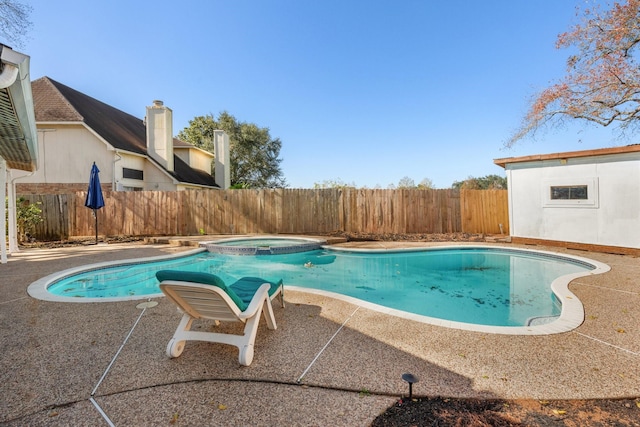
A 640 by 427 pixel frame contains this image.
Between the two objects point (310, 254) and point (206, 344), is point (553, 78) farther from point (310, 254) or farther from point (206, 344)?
point (206, 344)

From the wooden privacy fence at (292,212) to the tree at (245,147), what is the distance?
13710 mm

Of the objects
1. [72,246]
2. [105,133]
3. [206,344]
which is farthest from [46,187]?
[206,344]

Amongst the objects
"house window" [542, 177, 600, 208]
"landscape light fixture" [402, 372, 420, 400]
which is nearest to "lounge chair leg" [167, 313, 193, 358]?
"landscape light fixture" [402, 372, 420, 400]

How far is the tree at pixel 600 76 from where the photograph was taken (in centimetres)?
1135

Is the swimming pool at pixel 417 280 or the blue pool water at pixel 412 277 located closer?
the swimming pool at pixel 417 280

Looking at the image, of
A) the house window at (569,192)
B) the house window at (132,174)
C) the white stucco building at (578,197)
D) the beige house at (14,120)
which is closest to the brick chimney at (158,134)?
the house window at (132,174)

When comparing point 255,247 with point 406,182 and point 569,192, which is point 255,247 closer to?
point 569,192

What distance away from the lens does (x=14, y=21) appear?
370 inches

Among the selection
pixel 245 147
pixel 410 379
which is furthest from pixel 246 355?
pixel 245 147

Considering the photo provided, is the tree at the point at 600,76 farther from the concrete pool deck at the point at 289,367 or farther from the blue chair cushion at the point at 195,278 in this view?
the blue chair cushion at the point at 195,278

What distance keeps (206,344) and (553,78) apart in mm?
16567

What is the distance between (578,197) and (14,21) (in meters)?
17.1

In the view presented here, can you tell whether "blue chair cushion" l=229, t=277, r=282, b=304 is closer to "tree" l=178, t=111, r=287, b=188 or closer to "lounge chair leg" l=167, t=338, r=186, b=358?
"lounge chair leg" l=167, t=338, r=186, b=358

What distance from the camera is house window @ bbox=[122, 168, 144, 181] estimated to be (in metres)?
14.8
